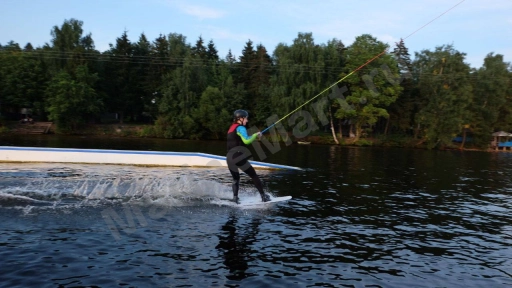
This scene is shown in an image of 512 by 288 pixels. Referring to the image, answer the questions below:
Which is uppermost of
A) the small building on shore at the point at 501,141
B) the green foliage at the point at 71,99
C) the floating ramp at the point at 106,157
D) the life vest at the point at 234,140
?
the green foliage at the point at 71,99

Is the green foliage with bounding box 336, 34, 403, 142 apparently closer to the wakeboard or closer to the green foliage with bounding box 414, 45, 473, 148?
the green foliage with bounding box 414, 45, 473, 148

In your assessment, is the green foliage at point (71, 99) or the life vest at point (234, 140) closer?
the life vest at point (234, 140)

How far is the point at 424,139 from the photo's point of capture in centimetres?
5962

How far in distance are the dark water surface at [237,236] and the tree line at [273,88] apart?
141 ft

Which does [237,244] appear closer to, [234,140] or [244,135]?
[244,135]

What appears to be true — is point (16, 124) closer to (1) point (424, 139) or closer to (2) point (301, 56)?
(2) point (301, 56)

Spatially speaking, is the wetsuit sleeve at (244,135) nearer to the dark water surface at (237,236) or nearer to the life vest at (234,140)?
the life vest at (234,140)

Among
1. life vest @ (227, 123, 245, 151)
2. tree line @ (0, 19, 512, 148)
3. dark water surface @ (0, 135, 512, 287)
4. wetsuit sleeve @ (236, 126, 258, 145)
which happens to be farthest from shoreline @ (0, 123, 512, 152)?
wetsuit sleeve @ (236, 126, 258, 145)

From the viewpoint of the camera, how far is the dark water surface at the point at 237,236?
6.49 m

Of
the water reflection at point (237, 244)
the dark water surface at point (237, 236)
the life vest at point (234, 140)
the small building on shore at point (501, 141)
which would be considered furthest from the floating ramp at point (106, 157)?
the small building on shore at point (501, 141)

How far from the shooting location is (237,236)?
28.2ft

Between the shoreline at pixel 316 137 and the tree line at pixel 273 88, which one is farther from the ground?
the tree line at pixel 273 88

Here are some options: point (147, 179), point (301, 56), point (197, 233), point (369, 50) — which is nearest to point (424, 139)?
point (369, 50)

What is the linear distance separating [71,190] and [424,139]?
5627cm
